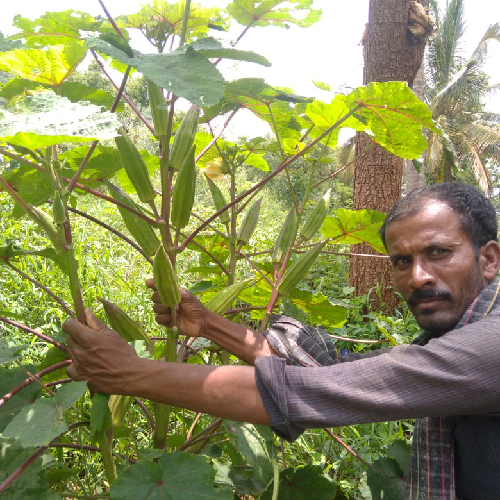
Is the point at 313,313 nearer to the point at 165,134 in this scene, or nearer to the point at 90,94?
the point at 165,134

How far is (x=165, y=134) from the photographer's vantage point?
1.16m

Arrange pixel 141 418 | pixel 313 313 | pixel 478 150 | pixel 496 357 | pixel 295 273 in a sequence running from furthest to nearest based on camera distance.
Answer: pixel 478 150 → pixel 141 418 → pixel 313 313 → pixel 295 273 → pixel 496 357

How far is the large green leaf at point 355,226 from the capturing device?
1.71 meters

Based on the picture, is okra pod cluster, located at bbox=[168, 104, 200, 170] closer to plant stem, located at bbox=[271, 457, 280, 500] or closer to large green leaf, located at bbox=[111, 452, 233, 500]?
large green leaf, located at bbox=[111, 452, 233, 500]

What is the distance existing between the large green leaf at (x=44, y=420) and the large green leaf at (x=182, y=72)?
1.88 ft

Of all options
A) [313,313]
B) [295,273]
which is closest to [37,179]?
[295,273]

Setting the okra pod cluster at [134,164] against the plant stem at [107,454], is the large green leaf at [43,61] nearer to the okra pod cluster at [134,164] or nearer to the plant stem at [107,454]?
the okra pod cluster at [134,164]

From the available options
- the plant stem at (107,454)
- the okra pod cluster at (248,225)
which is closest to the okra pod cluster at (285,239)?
the okra pod cluster at (248,225)

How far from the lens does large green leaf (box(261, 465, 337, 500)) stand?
1.39m

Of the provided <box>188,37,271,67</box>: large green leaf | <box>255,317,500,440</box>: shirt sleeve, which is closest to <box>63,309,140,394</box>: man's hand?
<box>255,317,500,440</box>: shirt sleeve

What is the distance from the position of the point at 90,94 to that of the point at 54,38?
0.56 feet

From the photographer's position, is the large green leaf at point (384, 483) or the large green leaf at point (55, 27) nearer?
the large green leaf at point (55, 27)

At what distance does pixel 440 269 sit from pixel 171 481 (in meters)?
0.88

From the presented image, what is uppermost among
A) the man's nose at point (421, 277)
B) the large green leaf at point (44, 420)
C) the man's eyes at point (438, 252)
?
the man's eyes at point (438, 252)
